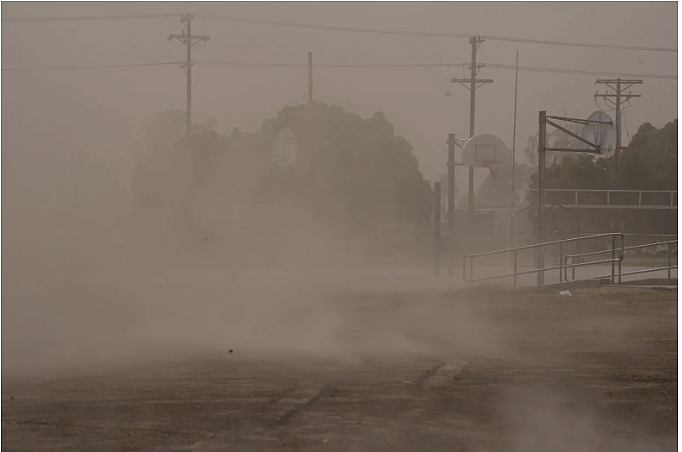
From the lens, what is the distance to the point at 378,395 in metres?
10.8

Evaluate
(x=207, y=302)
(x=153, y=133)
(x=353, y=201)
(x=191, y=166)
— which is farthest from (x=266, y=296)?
(x=353, y=201)

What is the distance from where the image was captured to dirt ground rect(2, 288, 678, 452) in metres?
8.89

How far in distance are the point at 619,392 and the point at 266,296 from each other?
13.0 m

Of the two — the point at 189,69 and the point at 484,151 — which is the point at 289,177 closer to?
the point at 484,151

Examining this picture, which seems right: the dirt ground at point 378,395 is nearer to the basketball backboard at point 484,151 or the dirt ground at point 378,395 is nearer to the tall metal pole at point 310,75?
the basketball backboard at point 484,151

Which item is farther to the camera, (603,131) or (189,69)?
(189,69)

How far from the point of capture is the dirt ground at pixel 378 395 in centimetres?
889

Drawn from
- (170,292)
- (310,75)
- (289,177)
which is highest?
(310,75)

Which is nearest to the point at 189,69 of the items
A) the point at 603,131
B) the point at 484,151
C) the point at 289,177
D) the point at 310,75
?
the point at 310,75

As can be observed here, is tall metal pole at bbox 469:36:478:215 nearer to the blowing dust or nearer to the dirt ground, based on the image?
the blowing dust

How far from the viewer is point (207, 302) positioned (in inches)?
851

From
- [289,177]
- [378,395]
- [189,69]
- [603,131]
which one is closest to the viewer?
[378,395]

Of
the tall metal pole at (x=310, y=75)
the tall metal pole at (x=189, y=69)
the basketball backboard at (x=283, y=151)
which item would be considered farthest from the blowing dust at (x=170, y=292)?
the tall metal pole at (x=310, y=75)

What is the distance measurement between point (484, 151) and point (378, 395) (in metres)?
26.1
